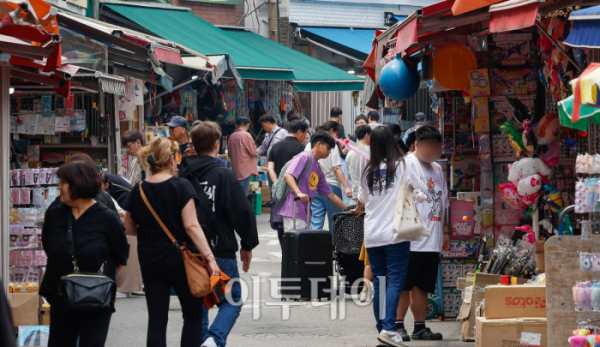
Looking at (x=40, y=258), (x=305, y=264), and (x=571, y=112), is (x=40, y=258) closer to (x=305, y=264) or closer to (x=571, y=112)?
(x=305, y=264)

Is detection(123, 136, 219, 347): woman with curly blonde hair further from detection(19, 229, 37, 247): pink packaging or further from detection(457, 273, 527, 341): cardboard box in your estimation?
detection(19, 229, 37, 247): pink packaging

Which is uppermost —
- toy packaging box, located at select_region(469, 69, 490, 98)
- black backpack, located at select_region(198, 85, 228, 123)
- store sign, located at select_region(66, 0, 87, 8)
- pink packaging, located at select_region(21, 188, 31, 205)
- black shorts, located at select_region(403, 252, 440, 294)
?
store sign, located at select_region(66, 0, 87, 8)

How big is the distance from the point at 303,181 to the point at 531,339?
4432 millimetres

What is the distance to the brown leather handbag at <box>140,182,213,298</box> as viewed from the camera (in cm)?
579

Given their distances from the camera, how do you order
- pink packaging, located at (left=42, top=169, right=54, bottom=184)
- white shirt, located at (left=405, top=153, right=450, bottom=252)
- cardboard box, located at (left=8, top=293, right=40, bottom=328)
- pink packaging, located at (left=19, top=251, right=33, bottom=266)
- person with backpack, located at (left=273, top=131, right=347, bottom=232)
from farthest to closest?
1. person with backpack, located at (left=273, top=131, right=347, bottom=232)
2. pink packaging, located at (left=42, top=169, right=54, bottom=184)
3. pink packaging, located at (left=19, top=251, right=33, bottom=266)
4. white shirt, located at (left=405, top=153, right=450, bottom=252)
5. cardboard box, located at (left=8, top=293, right=40, bottom=328)

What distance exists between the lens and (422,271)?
7.59m

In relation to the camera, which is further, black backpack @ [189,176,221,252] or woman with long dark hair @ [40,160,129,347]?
black backpack @ [189,176,221,252]

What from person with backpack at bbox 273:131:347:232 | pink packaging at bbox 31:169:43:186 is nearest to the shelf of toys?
person with backpack at bbox 273:131:347:232

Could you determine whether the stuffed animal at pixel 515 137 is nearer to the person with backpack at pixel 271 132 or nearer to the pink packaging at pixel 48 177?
the pink packaging at pixel 48 177

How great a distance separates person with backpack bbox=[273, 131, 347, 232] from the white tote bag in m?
2.92

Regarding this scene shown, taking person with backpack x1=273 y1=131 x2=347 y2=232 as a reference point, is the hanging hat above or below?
above

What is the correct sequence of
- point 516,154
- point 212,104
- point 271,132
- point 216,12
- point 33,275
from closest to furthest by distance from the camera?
point 516,154 < point 33,275 < point 271,132 < point 212,104 < point 216,12

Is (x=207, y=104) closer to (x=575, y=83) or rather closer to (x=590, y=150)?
(x=590, y=150)

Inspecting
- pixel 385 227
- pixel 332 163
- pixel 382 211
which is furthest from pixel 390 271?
pixel 332 163
